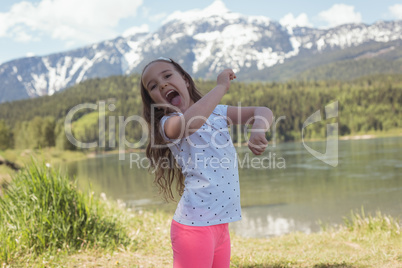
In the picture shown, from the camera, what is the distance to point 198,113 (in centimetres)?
182

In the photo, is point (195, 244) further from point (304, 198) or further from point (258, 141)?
point (304, 198)

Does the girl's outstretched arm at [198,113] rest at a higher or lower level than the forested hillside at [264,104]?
lower

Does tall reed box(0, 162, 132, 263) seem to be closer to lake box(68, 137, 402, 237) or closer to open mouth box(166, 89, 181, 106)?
lake box(68, 137, 402, 237)

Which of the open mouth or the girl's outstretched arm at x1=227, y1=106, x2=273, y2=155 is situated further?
the open mouth

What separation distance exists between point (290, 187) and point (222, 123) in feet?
62.8

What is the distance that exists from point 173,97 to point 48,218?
12.2 feet

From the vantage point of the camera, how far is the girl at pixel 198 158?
2023mm

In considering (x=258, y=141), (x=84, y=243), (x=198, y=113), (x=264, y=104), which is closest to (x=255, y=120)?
(x=258, y=141)

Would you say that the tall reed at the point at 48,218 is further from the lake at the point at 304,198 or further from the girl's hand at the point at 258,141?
the girl's hand at the point at 258,141

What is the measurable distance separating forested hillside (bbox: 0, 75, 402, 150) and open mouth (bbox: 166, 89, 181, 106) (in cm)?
6337

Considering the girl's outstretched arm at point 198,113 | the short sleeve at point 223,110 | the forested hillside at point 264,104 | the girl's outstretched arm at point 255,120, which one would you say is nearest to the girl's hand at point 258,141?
the girl's outstretched arm at point 255,120

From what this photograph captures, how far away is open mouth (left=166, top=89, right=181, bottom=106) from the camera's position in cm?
215

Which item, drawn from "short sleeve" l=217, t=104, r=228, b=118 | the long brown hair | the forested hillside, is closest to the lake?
the long brown hair

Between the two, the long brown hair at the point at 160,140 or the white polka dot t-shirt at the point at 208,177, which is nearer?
the white polka dot t-shirt at the point at 208,177
